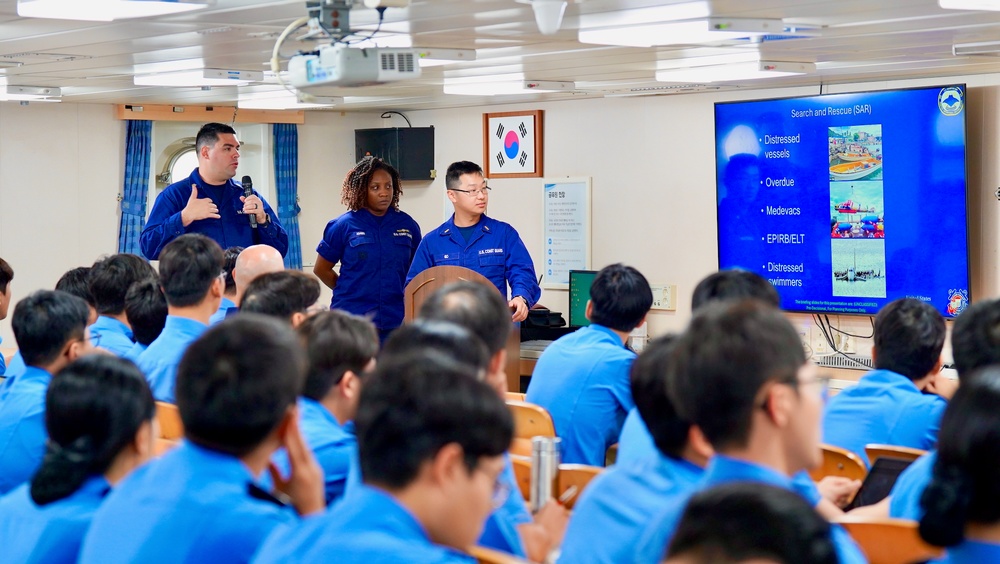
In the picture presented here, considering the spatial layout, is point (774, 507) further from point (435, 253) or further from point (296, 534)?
point (435, 253)

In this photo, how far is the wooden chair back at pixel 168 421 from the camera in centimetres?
341

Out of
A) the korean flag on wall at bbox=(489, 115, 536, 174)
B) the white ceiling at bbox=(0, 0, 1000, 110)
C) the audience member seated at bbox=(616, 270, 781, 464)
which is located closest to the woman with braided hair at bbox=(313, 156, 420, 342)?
the white ceiling at bbox=(0, 0, 1000, 110)

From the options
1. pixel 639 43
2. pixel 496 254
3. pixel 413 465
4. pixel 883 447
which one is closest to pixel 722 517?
pixel 413 465

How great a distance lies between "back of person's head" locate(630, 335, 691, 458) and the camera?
2.07 metres

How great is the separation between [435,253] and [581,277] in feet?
6.70

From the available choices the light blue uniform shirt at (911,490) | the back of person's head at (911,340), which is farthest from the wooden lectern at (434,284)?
the light blue uniform shirt at (911,490)

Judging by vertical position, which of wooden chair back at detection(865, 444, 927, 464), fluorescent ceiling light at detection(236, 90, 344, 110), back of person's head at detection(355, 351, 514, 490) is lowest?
wooden chair back at detection(865, 444, 927, 464)

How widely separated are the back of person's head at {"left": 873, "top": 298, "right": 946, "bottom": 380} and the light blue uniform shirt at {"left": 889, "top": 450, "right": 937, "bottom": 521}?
100 centimetres

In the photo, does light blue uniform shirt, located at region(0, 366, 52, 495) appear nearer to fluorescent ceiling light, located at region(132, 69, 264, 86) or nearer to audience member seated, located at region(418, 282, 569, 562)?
audience member seated, located at region(418, 282, 569, 562)

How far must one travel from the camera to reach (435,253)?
6570mm

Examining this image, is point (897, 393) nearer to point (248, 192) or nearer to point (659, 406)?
point (659, 406)

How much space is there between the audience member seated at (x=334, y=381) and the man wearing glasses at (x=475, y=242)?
12.1 feet

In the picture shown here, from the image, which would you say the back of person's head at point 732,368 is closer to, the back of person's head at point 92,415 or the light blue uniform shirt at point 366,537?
the light blue uniform shirt at point 366,537

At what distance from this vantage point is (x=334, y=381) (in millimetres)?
2697
